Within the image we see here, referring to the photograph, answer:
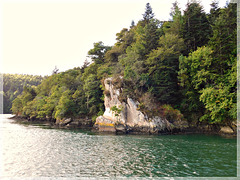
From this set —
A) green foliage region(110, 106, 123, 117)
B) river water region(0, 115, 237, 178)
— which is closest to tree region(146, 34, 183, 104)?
green foliage region(110, 106, 123, 117)

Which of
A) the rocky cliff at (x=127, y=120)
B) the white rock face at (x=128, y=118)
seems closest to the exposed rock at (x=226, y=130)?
the rocky cliff at (x=127, y=120)

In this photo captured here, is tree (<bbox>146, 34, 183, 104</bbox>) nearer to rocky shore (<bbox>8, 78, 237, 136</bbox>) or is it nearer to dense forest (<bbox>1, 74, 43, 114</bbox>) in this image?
rocky shore (<bbox>8, 78, 237, 136</bbox>)

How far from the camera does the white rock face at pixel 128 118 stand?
107 feet

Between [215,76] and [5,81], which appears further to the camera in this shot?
[5,81]

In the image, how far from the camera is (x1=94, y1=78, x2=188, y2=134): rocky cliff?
107 ft

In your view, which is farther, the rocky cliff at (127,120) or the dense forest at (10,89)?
the dense forest at (10,89)

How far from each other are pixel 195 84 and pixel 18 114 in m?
81.9

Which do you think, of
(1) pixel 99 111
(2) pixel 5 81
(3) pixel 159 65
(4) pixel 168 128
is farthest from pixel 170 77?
(2) pixel 5 81

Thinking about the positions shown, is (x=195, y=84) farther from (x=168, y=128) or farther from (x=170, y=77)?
(x=168, y=128)

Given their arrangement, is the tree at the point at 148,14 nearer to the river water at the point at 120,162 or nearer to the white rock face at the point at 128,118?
the white rock face at the point at 128,118

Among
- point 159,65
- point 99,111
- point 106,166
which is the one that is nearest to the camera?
point 106,166

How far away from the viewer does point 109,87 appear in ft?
129

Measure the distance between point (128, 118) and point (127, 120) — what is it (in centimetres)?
46

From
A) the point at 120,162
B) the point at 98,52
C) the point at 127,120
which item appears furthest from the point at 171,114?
the point at 98,52
